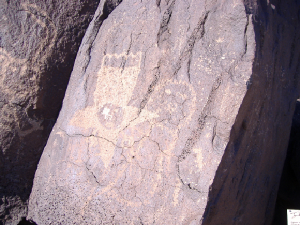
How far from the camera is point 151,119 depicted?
1.14m

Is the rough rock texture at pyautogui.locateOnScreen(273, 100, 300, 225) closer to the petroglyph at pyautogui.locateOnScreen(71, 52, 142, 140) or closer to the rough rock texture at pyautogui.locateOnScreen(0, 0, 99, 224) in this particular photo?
the petroglyph at pyautogui.locateOnScreen(71, 52, 142, 140)

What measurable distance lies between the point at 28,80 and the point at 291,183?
163 cm

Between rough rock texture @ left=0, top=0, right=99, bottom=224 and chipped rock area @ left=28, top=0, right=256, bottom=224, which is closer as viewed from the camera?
chipped rock area @ left=28, top=0, right=256, bottom=224

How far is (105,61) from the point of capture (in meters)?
1.37

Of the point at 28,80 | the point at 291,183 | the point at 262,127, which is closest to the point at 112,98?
the point at 28,80

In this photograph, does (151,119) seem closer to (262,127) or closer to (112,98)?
(112,98)

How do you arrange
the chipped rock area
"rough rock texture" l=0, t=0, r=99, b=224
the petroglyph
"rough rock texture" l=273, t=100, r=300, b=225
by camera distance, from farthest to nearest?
"rough rock texture" l=273, t=100, r=300, b=225, "rough rock texture" l=0, t=0, r=99, b=224, the petroglyph, the chipped rock area

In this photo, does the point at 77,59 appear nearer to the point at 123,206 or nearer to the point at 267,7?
the point at 123,206

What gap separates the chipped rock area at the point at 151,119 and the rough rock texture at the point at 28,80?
15 cm

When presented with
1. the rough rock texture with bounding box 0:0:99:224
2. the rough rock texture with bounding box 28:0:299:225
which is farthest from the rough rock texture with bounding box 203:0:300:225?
the rough rock texture with bounding box 0:0:99:224

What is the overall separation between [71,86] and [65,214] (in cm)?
65

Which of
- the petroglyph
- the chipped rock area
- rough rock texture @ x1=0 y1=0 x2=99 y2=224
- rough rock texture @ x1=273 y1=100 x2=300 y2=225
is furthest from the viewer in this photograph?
rough rock texture @ x1=273 y1=100 x2=300 y2=225

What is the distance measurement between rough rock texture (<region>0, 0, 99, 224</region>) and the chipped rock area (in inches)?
5.8

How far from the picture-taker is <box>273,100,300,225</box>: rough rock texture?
5.36 feet
